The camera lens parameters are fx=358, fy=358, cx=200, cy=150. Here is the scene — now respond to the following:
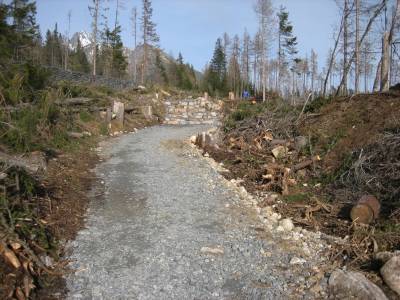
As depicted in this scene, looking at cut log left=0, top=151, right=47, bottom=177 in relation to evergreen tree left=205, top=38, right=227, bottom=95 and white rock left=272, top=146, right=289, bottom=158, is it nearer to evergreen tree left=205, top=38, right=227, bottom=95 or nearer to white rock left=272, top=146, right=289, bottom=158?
white rock left=272, top=146, right=289, bottom=158

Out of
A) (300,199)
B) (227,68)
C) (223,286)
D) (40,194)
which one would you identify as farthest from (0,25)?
(227,68)

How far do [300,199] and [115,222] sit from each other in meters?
3.93

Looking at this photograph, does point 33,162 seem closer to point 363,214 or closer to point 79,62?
point 363,214

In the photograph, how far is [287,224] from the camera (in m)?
6.28

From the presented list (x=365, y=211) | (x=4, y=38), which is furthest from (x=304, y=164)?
(x=4, y=38)

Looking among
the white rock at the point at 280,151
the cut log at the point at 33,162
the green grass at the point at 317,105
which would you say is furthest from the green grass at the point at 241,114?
the cut log at the point at 33,162

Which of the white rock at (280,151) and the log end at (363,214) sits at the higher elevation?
the white rock at (280,151)

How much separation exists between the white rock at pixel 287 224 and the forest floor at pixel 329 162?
→ 0.28m

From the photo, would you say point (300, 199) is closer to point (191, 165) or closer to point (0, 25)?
point (191, 165)

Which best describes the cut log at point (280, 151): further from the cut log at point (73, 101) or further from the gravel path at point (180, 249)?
the cut log at point (73, 101)

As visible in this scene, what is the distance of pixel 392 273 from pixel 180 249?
2.82 metres

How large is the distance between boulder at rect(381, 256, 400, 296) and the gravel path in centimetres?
84

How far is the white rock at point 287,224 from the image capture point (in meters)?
6.21

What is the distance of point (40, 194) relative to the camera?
6562 mm
